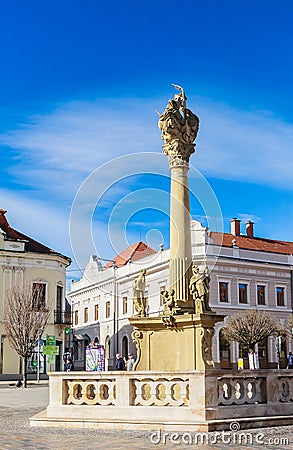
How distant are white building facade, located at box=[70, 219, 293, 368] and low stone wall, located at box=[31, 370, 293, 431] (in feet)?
94.0

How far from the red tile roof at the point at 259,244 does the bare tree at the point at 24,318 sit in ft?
43.5

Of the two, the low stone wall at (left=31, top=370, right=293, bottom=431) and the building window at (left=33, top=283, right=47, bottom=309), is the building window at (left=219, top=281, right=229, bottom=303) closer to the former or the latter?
the building window at (left=33, top=283, right=47, bottom=309)

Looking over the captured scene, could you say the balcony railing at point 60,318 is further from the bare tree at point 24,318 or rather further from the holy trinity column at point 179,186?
the holy trinity column at point 179,186

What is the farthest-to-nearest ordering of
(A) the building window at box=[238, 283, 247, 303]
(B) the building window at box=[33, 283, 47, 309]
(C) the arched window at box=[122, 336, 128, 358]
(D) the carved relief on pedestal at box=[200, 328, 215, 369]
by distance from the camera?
(C) the arched window at box=[122, 336, 128, 358] < (A) the building window at box=[238, 283, 247, 303] < (B) the building window at box=[33, 283, 47, 309] < (D) the carved relief on pedestal at box=[200, 328, 215, 369]

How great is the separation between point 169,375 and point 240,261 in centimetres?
3608

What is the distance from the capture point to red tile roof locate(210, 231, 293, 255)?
48781mm

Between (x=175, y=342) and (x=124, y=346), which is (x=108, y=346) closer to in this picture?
(x=124, y=346)

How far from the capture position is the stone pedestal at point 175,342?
45.0 ft

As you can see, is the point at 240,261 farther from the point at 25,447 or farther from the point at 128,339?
the point at 25,447

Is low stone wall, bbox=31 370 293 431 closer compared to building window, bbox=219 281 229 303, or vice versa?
low stone wall, bbox=31 370 293 431

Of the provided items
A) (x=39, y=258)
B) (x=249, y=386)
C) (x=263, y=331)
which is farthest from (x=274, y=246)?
(x=249, y=386)

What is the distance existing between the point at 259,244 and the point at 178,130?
3641cm

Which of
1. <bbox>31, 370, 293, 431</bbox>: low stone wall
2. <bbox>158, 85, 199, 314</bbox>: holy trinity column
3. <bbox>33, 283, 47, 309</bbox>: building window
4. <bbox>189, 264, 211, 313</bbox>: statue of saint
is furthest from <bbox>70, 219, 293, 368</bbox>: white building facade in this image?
<bbox>31, 370, 293, 431</bbox>: low stone wall

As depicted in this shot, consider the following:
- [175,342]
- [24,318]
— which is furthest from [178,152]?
[24,318]
